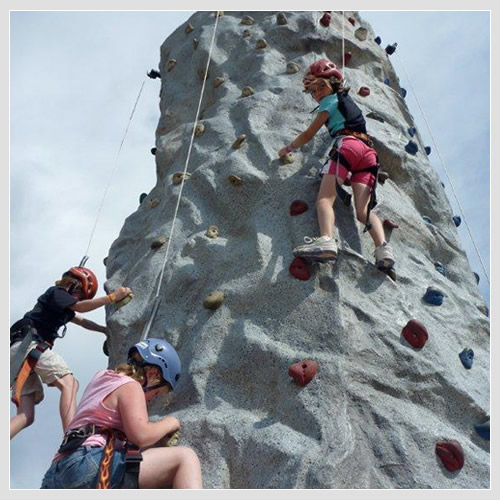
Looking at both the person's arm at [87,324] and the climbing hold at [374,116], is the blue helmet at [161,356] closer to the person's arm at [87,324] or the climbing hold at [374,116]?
the person's arm at [87,324]

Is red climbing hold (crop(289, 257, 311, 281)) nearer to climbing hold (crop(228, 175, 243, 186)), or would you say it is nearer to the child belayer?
climbing hold (crop(228, 175, 243, 186))

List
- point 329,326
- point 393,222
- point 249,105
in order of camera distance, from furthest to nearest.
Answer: point 249,105 → point 393,222 → point 329,326

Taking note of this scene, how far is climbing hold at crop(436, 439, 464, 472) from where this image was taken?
3357 millimetres

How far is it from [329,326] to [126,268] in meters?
2.12

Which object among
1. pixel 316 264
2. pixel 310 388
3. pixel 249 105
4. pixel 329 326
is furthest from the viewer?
pixel 249 105

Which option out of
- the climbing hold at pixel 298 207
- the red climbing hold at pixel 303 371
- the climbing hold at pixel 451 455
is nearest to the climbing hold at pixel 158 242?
the climbing hold at pixel 298 207

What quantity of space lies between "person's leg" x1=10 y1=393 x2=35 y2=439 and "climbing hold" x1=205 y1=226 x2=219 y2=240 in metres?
1.55

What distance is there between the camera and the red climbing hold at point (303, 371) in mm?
3566

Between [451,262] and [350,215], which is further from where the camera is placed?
[451,262]

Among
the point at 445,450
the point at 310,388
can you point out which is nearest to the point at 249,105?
the point at 310,388

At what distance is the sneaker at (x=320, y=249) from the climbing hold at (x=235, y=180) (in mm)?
1155

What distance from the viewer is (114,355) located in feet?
15.1

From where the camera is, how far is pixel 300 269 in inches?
163

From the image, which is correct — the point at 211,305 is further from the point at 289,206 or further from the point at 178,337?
the point at 289,206
